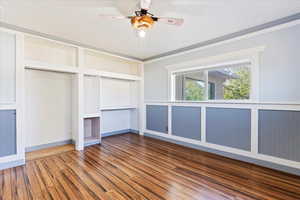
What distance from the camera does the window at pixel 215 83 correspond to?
2.91 meters

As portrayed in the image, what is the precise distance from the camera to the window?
115 inches

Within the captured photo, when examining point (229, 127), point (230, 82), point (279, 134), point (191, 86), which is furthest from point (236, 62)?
point (279, 134)

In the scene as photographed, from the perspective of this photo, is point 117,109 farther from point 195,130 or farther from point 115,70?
point 195,130

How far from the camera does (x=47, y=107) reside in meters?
3.43

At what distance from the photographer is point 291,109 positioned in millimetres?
2297

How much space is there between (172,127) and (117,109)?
1.69m

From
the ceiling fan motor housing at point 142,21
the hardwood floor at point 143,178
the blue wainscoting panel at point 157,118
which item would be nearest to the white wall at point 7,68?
the hardwood floor at point 143,178

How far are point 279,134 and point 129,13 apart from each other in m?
2.90

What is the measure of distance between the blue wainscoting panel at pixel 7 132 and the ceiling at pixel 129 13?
4.77 ft

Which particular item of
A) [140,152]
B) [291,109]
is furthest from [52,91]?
[291,109]

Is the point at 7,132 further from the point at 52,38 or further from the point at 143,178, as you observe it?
the point at 143,178

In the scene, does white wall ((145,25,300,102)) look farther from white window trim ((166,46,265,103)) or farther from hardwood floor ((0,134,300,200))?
hardwood floor ((0,134,300,200))

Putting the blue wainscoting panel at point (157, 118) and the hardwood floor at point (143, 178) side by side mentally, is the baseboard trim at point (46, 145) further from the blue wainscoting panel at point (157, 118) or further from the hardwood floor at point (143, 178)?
the blue wainscoting panel at point (157, 118)

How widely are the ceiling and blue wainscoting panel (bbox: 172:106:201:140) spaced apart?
4.99 ft
